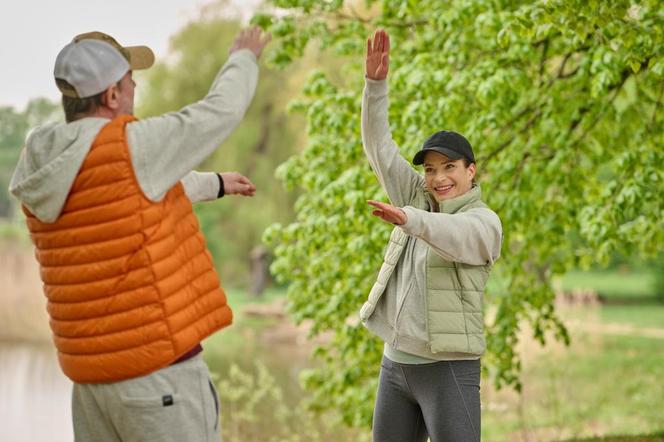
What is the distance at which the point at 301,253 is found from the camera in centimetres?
474

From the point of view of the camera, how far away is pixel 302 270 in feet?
16.8

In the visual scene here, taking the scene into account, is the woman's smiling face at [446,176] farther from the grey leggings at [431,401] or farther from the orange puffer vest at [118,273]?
the orange puffer vest at [118,273]

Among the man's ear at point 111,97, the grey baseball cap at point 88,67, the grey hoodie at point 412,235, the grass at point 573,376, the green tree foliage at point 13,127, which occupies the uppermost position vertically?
the grey baseball cap at point 88,67

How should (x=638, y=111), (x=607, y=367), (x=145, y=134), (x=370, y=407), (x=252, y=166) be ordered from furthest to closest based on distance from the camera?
1. (x=252, y=166)
2. (x=607, y=367)
3. (x=638, y=111)
4. (x=370, y=407)
5. (x=145, y=134)

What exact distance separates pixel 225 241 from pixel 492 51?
1106 centimetres

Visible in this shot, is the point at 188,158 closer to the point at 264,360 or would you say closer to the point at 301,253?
the point at 301,253

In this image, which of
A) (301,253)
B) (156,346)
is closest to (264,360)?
(301,253)

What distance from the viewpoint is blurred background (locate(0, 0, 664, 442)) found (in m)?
4.47

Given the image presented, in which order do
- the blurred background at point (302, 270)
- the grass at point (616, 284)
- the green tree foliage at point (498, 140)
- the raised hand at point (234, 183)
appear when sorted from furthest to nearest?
the grass at point (616, 284) < the blurred background at point (302, 270) < the green tree foliage at point (498, 140) < the raised hand at point (234, 183)

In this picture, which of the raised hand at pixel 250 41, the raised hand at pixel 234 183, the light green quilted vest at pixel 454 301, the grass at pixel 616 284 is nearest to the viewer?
the raised hand at pixel 250 41

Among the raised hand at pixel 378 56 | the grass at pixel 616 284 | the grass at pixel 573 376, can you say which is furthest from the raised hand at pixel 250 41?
the grass at pixel 616 284

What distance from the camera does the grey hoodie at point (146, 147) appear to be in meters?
1.64

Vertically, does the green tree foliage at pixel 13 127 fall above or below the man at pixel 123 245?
below

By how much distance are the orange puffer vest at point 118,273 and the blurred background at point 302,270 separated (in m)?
2.03
